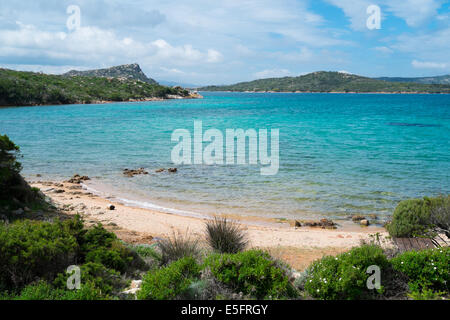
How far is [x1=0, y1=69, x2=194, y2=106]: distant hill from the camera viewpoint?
7150cm

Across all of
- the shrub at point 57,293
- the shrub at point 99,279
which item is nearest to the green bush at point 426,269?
the shrub at point 99,279

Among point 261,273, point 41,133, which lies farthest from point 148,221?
point 41,133

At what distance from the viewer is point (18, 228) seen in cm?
571

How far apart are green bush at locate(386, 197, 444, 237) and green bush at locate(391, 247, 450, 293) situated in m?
3.56

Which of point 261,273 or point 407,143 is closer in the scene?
point 261,273

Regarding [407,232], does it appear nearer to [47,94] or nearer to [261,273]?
[261,273]

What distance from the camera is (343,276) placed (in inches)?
192

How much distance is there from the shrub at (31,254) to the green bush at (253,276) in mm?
2315

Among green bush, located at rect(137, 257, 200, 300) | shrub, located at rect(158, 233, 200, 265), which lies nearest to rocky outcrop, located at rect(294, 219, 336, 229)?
shrub, located at rect(158, 233, 200, 265)

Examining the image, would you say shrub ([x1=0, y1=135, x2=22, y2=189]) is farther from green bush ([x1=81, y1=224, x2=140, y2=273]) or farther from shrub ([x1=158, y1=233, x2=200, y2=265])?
shrub ([x1=158, y1=233, x2=200, y2=265])

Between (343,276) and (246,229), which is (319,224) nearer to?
(246,229)

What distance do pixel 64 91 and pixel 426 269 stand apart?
9466cm

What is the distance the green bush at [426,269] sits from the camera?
510cm
